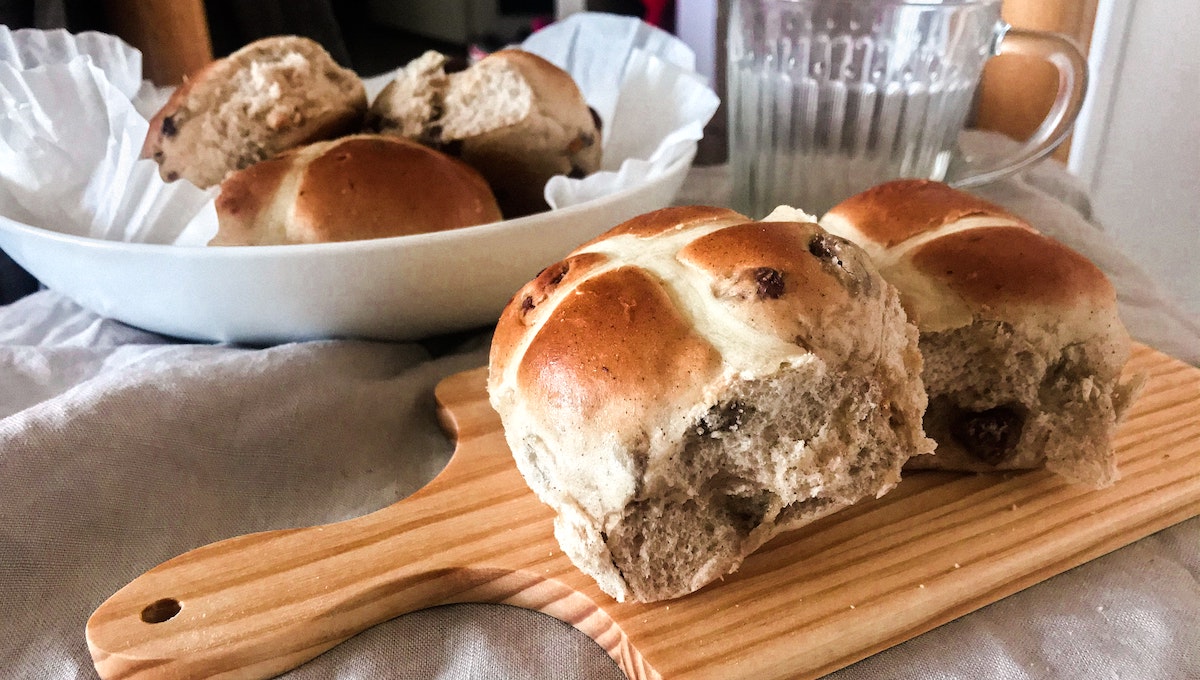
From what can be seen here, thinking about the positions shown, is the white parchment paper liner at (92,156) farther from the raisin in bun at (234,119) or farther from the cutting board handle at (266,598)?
the cutting board handle at (266,598)

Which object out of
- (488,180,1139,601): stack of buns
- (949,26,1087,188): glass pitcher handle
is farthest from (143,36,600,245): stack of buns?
(949,26,1087,188): glass pitcher handle

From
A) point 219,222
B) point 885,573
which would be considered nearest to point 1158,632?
point 885,573

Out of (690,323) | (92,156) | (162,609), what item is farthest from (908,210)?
(92,156)

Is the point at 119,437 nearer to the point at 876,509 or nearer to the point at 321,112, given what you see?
the point at 321,112

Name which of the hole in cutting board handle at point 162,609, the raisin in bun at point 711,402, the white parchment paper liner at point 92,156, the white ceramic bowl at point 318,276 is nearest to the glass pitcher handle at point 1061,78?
the white parchment paper liner at point 92,156

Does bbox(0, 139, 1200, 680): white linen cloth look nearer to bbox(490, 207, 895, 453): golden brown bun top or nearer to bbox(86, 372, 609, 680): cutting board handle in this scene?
bbox(86, 372, 609, 680): cutting board handle

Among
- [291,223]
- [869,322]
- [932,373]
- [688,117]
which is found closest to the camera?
[869,322]
